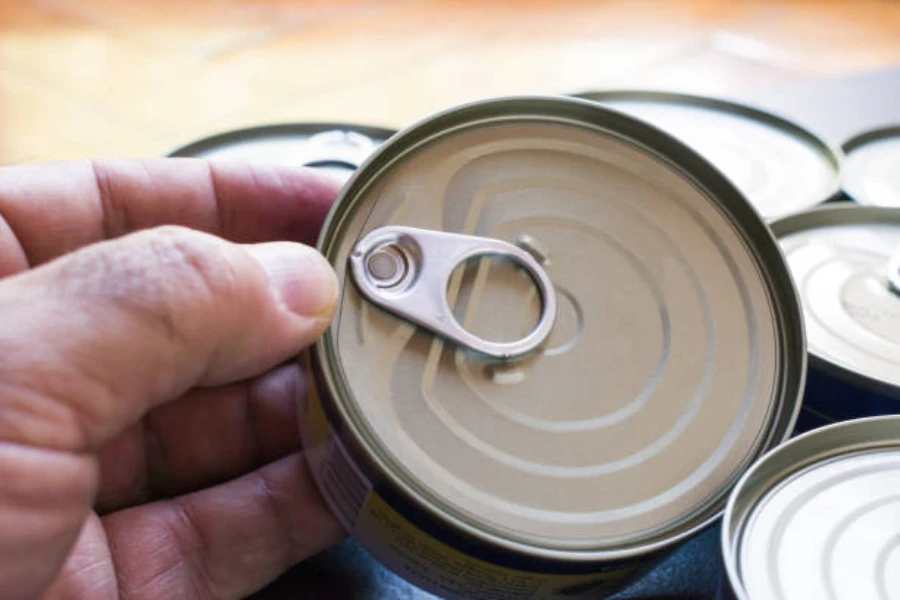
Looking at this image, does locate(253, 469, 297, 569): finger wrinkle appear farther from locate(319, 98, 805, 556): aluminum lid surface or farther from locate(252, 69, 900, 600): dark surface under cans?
locate(319, 98, 805, 556): aluminum lid surface

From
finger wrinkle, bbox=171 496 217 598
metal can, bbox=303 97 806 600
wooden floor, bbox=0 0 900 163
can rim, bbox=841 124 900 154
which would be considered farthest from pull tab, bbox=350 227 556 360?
wooden floor, bbox=0 0 900 163

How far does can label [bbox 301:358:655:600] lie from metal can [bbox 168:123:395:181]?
0.43 meters

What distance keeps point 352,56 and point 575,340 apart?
4.48 ft

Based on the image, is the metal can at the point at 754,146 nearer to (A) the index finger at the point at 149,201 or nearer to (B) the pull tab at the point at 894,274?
(B) the pull tab at the point at 894,274

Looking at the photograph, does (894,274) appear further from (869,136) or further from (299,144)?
(299,144)

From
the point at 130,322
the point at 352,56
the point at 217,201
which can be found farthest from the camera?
the point at 352,56

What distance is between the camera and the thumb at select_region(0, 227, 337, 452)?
0.51 meters

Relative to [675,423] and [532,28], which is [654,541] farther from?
[532,28]

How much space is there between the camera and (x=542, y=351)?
620 millimetres

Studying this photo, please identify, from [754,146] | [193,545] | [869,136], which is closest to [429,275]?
[193,545]

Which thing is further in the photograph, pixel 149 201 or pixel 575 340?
pixel 149 201

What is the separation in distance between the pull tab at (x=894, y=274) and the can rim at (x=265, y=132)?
50 cm

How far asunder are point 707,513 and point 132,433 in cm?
47

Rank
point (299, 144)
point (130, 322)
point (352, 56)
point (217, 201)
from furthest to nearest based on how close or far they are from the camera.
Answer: point (352, 56), point (299, 144), point (217, 201), point (130, 322)
